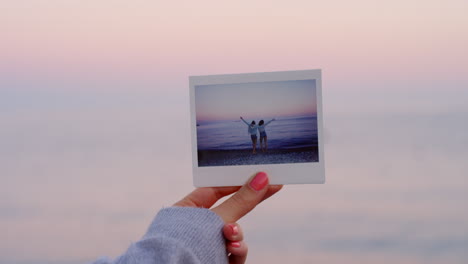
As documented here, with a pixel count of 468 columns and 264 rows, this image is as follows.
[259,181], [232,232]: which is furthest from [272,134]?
[232,232]

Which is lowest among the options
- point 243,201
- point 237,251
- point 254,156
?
point 237,251

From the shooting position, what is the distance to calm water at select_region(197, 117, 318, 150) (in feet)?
4.90

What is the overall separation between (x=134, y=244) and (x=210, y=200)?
36cm

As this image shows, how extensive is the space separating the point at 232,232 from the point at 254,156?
0.27 meters

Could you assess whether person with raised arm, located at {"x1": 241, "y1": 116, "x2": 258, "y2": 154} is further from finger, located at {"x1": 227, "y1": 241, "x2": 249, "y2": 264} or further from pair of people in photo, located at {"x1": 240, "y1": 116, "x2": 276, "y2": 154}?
finger, located at {"x1": 227, "y1": 241, "x2": 249, "y2": 264}

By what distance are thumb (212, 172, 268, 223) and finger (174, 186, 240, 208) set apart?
0.33 feet

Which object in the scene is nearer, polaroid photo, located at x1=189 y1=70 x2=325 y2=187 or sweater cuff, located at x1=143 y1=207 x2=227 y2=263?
sweater cuff, located at x1=143 y1=207 x2=227 y2=263

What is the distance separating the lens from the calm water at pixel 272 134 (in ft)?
4.90

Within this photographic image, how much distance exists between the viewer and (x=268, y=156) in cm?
150

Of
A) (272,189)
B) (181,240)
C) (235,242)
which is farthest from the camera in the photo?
(272,189)

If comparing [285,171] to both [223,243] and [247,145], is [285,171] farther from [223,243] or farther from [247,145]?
[223,243]

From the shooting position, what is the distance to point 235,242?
1.34 m

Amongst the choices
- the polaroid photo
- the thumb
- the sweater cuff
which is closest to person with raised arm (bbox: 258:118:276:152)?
the polaroid photo

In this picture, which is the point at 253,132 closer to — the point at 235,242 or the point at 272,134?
the point at 272,134
